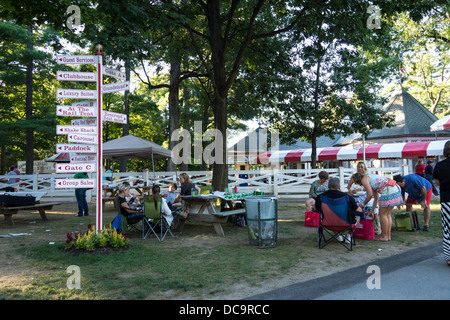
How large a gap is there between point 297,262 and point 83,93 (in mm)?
4792

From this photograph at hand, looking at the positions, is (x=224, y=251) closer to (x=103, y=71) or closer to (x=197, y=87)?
(x=103, y=71)

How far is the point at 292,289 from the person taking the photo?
4402 millimetres

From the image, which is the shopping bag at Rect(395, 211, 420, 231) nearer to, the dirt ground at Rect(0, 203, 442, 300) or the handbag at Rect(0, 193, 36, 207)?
the dirt ground at Rect(0, 203, 442, 300)

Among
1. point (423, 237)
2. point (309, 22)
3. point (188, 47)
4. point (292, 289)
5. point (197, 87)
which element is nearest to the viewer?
point (292, 289)

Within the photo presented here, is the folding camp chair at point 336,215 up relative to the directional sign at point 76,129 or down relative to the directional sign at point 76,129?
down

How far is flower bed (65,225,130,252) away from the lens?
638cm

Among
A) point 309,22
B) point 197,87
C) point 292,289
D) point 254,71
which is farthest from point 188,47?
point 292,289

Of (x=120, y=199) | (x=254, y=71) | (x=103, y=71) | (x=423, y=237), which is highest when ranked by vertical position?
(x=254, y=71)

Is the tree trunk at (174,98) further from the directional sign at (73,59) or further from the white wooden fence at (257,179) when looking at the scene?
the directional sign at (73,59)

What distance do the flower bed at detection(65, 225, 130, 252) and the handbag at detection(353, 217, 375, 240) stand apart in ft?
15.8

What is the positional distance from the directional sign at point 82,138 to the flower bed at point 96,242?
5.32 ft

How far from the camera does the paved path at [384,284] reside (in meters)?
4.09

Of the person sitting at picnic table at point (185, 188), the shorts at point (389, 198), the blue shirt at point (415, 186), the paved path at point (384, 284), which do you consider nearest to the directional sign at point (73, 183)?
the person sitting at picnic table at point (185, 188)

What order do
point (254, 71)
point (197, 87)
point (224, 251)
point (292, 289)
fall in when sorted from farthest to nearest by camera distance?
point (197, 87) → point (254, 71) → point (224, 251) → point (292, 289)
